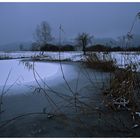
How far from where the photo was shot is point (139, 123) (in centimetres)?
198

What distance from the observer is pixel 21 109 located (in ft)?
7.68

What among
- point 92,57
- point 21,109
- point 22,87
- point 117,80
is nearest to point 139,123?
point 117,80

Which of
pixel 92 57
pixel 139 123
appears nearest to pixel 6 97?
pixel 139 123

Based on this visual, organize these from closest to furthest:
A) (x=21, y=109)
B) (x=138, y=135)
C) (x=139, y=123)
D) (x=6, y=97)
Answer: (x=138, y=135)
(x=139, y=123)
(x=21, y=109)
(x=6, y=97)

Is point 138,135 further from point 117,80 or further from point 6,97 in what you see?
point 6,97

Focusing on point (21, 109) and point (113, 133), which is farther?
point (21, 109)

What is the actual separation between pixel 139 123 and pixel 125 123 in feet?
0.41

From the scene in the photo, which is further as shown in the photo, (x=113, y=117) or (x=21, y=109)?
(x=21, y=109)

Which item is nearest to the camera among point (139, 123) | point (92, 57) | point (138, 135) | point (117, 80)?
point (138, 135)

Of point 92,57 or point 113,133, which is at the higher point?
point 92,57

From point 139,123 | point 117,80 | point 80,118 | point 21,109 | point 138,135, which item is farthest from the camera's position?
point 117,80

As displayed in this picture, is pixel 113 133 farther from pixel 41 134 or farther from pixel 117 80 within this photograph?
pixel 117 80

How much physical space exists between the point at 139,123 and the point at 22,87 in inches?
71.7

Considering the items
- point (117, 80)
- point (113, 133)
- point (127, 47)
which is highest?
point (127, 47)
